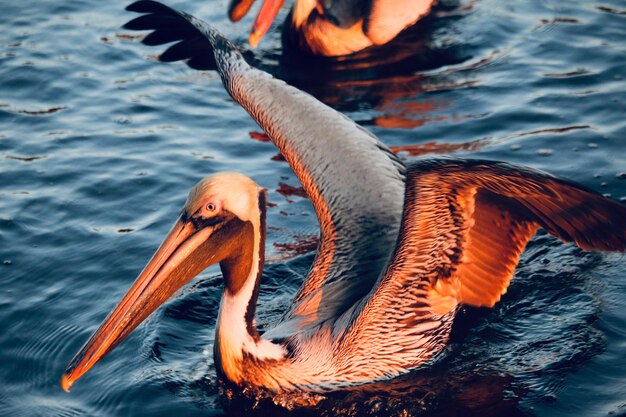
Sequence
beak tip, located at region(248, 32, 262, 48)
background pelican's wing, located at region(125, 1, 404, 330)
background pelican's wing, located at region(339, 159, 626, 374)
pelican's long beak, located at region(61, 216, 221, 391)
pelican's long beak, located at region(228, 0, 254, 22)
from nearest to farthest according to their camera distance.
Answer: background pelican's wing, located at region(339, 159, 626, 374) → pelican's long beak, located at region(61, 216, 221, 391) → background pelican's wing, located at region(125, 1, 404, 330) → beak tip, located at region(248, 32, 262, 48) → pelican's long beak, located at region(228, 0, 254, 22)

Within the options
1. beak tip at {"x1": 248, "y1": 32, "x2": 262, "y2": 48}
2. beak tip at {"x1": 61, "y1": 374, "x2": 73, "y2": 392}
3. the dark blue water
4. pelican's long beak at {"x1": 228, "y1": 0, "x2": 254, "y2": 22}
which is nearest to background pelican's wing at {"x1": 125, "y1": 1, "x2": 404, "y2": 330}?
the dark blue water

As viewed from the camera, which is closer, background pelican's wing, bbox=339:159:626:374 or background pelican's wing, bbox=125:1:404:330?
background pelican's wing, bbox=339:159:626:374

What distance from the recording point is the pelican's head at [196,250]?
5441 mm

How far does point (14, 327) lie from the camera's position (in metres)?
6.49

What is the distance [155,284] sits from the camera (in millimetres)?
5492

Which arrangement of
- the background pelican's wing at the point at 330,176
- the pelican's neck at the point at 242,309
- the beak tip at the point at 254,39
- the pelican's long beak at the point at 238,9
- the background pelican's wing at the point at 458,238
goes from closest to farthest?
the background pelican's wing at the point at 458,238 < the pelican's neck at the point at 242,309 < the background pelican's wing at the point at 330,176 < the beak tip at the point at 254,39 < the pelican's long beak at the point at 238,9

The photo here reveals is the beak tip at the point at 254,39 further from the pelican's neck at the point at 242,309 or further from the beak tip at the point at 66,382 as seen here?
the beak tip at the point at 66,382

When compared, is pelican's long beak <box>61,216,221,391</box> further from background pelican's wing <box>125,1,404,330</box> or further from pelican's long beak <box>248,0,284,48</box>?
pelican's long beak <box>248,0,284,48</box>

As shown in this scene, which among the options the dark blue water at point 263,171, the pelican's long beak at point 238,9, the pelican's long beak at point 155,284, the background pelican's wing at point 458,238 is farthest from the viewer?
the pelican's long beak at point 238,9

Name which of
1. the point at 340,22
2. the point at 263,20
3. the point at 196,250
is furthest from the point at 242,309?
the point at 340,22

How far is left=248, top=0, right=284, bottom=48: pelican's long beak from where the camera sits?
9.81m

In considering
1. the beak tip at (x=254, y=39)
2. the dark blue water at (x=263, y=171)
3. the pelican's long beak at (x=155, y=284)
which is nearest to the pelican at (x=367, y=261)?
the pelican's long beak at (x=155, y=284)

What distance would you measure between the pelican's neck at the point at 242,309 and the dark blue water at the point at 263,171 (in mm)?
270

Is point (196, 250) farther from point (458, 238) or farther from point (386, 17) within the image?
point (386, 17)
